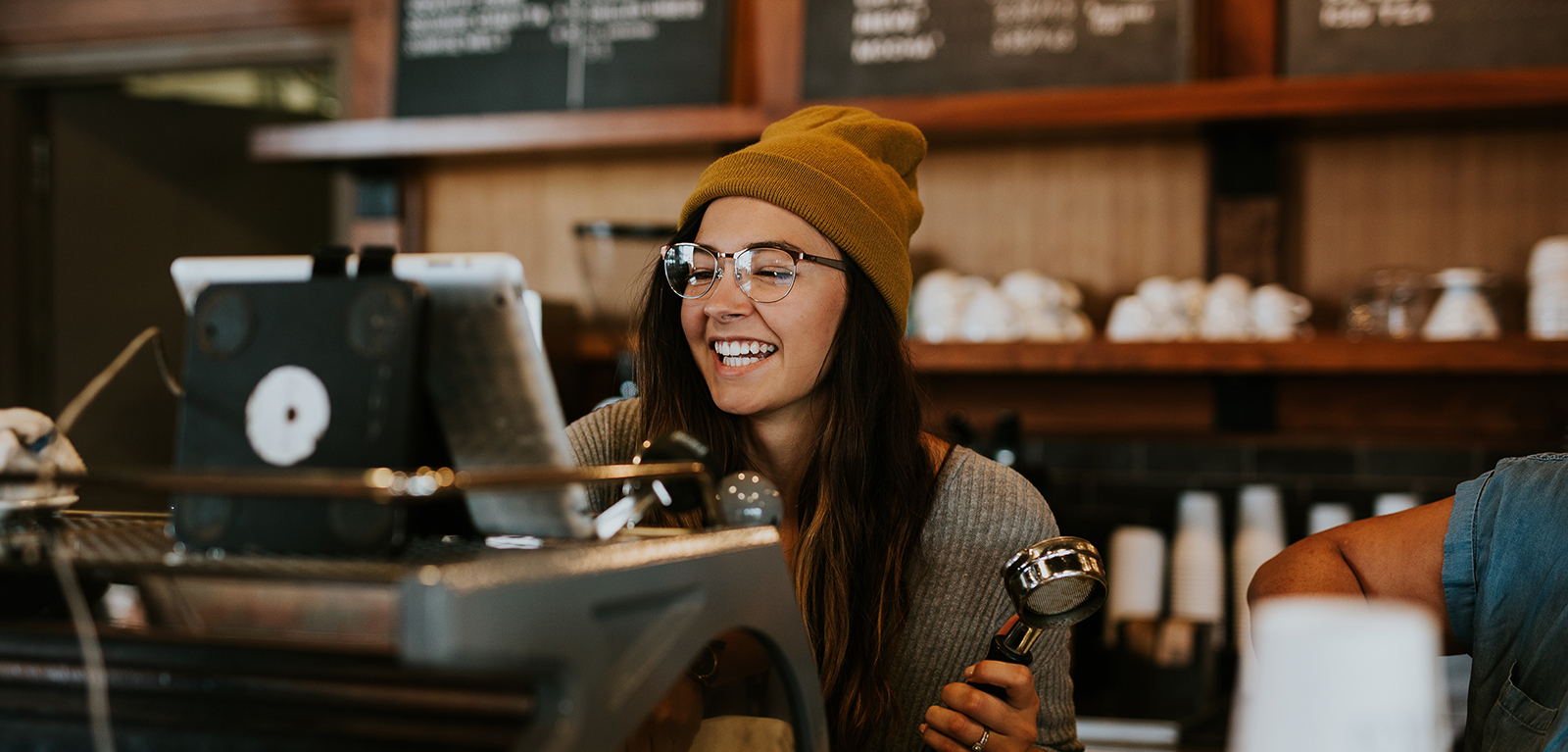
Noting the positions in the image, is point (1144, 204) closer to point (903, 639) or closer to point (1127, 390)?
point (1127, 390)

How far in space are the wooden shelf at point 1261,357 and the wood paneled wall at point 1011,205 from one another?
30 centimetres

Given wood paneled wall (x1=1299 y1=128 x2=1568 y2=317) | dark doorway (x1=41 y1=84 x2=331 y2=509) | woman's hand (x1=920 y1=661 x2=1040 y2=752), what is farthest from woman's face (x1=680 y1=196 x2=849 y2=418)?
dark doorway (x1=41 y1=84 x2=331 y2=509)

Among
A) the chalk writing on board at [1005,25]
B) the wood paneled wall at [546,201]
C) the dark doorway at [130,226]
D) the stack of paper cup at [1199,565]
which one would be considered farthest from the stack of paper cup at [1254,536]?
the dark doorway at [130,226]

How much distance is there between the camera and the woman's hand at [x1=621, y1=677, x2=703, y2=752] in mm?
635

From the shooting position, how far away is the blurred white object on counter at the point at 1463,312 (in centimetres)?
196

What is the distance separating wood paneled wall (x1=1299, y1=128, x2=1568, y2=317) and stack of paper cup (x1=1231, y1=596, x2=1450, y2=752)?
2.02 m

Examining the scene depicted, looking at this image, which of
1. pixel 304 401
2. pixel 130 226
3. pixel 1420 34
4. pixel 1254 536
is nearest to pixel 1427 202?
pixel 1420 34

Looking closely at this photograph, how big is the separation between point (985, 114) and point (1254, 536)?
922 millimetres

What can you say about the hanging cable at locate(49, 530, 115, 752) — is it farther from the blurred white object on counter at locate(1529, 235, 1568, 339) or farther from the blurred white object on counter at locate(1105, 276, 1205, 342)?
the blurred white object on counter at locate(1529, 235, 1568, 339)

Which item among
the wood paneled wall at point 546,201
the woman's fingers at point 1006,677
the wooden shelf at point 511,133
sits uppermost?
the wooden shelf at point 511,133

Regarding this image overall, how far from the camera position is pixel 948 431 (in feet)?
7.33

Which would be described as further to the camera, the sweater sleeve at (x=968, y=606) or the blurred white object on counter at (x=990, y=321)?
the blurred white object on counter at (x=990, y=321)

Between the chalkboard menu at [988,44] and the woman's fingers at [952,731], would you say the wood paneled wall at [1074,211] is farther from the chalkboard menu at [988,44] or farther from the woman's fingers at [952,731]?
the woman's fingers at [952,731]

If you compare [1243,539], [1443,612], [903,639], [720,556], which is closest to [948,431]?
[1243,539]
